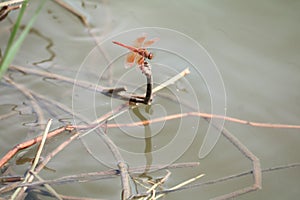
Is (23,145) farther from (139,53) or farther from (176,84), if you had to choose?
(176,84)

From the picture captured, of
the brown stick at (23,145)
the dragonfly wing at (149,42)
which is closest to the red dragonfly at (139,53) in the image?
the dragonfly wing at (149,42)

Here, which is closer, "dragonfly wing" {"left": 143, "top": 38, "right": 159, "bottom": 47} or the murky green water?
the murky green water

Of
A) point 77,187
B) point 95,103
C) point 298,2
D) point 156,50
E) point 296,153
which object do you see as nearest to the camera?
point 77,187

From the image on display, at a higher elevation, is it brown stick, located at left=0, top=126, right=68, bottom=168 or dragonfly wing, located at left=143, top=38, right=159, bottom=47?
dragonfly wing, located at left=143, top=38, right=159, bottom=47

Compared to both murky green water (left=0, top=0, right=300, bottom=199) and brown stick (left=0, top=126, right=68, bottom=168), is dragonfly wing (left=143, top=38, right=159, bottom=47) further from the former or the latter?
brown stick (left=0, top=126, right=68, bottom=168)

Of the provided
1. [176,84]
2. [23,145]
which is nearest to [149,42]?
[176,84]

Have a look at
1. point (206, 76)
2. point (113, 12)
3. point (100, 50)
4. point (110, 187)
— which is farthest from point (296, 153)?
point (113, 12)

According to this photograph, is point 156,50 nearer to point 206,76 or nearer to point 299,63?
point 206,76

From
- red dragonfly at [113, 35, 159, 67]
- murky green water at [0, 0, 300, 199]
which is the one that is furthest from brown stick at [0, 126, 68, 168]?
red dragonfly at [113, 35, 159, 67]

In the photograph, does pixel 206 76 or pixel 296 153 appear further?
pixel 206 76
